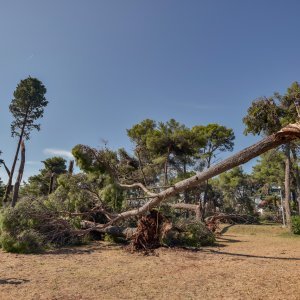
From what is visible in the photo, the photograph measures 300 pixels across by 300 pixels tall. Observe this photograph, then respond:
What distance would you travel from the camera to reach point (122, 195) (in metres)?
12.6

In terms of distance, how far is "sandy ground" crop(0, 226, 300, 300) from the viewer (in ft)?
13.6

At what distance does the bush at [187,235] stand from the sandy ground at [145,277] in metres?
1.61

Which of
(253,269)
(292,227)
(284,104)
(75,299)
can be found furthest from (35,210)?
(284,104)

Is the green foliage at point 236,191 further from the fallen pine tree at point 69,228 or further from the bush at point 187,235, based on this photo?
the fallen pine tree at point 69,228

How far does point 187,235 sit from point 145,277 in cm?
516

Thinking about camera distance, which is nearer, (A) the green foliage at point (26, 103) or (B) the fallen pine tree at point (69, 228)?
(B) the fallen pine tree at point (69, 228)

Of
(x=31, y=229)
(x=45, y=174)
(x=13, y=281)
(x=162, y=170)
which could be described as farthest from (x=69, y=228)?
(x=45, y=174)

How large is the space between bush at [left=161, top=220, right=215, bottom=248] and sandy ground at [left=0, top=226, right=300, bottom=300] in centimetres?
161

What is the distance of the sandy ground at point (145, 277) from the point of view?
413 cm

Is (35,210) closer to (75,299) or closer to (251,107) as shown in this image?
(75,299)

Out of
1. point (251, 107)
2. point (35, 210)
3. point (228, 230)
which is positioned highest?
point (251, 107)

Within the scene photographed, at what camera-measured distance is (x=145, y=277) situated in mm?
5227

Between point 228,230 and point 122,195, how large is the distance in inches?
426

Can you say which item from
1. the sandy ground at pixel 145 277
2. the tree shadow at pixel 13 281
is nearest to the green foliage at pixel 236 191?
the sandy ground at pixel 145 277
